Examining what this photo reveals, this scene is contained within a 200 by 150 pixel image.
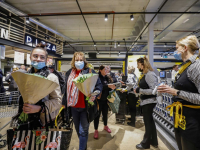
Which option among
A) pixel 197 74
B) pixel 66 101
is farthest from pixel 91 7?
pixel 197 74

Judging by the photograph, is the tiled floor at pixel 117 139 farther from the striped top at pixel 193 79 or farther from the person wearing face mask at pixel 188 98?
the striped top at pixel 193 79

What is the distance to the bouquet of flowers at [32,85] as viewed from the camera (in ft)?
2.92

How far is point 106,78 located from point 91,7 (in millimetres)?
4172

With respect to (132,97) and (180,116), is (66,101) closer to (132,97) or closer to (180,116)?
(180,116)

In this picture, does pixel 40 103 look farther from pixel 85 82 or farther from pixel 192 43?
pixel 192 43

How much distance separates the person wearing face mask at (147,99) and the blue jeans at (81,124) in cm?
110

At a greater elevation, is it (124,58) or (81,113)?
(124,58)

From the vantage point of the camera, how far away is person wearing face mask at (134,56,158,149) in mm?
1994

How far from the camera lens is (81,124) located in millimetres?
1738

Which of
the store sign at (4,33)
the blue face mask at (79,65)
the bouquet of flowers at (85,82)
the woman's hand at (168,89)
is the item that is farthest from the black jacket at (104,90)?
the store sign at (4,33)

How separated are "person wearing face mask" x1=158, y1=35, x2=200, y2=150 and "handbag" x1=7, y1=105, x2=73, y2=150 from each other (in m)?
1.14

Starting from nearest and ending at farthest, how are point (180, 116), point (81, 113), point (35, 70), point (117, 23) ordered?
point (180, 116) → point (35, 70) → point (81, 113) → point (117, 23)

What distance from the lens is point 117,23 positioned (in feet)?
22.6

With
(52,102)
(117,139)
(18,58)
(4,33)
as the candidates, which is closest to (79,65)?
(52,102)
